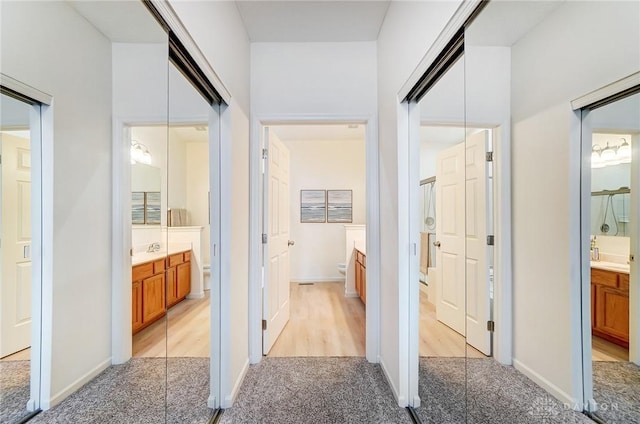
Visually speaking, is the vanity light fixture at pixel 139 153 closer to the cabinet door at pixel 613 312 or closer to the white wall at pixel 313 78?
the cabinet door at pixel 613 312

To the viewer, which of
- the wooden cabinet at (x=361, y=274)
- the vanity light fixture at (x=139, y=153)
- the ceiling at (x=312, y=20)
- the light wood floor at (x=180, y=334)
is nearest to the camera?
the vanity light fixture at (x=139, y=153)

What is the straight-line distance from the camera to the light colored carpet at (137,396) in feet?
2.10

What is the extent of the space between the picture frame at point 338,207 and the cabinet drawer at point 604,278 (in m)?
4.88

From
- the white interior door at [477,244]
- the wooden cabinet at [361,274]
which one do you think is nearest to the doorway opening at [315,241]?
the wooden cabinet at [361,274]

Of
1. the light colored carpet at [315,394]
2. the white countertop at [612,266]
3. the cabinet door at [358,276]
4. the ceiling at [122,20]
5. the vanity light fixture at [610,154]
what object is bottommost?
the light colored carpet at [315,394]

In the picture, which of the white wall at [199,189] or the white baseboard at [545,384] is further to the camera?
the white wall at [199,189]

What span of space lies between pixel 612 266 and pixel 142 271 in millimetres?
1209

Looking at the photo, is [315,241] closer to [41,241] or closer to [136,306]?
[136,306]

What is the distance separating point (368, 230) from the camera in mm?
2402

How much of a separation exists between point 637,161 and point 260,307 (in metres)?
2.40

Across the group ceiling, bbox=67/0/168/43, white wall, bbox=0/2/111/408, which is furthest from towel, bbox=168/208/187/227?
ceiling, bbox=67/0/168/43

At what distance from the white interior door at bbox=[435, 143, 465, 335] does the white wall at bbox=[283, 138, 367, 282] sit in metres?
3.79

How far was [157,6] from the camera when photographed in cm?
105

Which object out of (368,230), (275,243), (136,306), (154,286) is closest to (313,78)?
(368,230)
